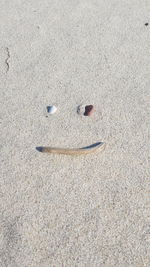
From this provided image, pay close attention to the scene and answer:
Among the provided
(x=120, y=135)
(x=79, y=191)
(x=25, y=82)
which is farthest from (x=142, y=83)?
(x=79, y=191)

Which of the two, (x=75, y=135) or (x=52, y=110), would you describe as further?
(x=52, y=110)

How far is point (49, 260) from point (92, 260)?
0.59 ft

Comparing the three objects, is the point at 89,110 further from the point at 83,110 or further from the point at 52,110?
the point at 52,110

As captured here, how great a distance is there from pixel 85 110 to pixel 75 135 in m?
0.22

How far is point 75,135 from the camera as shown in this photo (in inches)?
78.7

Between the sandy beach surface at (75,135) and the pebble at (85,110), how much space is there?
→ 27 millimetres

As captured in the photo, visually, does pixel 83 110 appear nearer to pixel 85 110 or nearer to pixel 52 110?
pixel 85 110

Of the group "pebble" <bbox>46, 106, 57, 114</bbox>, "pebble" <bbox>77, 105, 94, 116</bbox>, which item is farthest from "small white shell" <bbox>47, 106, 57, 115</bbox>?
"pebble" <bbox>77, 105, 94, 116</bbox>

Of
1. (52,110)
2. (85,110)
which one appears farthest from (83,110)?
(52,110)

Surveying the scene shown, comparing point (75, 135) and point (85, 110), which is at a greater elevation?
point (85, 110)

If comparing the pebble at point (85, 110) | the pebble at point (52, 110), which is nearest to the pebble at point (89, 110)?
the pebble at point (85, 110)

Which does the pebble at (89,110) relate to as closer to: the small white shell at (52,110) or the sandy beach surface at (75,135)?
the sandy beach surface at (75,135)

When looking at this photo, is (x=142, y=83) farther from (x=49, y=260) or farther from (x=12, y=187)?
(x=49, y=260)

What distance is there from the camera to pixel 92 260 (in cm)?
146
